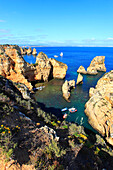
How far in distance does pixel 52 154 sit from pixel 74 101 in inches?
1041

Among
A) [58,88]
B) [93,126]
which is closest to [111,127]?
[93,126]

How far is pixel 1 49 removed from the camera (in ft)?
118

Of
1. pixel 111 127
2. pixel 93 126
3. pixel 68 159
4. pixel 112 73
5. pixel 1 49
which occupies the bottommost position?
pixel 93 126

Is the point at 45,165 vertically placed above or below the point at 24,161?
below

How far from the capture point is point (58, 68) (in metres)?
52.8

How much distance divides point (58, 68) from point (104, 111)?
115 feet

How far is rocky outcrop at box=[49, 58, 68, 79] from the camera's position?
52375 millimetres

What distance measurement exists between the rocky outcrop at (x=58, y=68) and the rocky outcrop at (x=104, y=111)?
28.6m

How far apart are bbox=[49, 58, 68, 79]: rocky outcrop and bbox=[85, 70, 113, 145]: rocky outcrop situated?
93.9 ft

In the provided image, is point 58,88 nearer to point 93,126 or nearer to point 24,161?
point 93,126

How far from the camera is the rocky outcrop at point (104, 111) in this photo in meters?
20.9

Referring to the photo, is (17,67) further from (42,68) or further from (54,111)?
(54,111)

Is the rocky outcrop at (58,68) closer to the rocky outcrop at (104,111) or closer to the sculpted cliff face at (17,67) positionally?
the sculpted cliff face at (17,67)

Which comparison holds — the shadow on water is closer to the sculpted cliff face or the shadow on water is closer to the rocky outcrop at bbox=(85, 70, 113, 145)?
the rocky outcrop at bbox=(85, 70, 113, 145)
